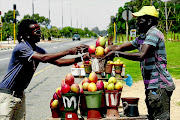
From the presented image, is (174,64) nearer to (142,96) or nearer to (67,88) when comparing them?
(142,96)

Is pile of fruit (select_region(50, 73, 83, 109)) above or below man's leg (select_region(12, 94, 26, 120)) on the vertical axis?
above

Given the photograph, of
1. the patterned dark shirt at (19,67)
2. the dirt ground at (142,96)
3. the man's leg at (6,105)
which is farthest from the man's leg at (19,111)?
the dirt ground at (142,96)

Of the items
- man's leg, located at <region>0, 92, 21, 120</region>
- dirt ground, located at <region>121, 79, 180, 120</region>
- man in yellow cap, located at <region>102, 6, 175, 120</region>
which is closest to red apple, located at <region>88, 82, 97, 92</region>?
man in yellow cap, located at <region>102, 6, 175, 120</region>

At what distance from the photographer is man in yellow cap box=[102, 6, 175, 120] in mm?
3674

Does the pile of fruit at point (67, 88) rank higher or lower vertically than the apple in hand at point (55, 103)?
higher

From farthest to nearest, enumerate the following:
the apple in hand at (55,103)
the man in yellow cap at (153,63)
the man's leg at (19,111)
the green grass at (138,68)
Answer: the green grass at (138,68), the apple in hand at (55,103), the man's leg at (19,111), the man in yellow cap at (153,63)

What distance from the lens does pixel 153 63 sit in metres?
3.75

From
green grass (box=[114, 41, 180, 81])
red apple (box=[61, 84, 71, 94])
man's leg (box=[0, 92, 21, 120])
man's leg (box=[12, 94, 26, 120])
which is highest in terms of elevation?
red apple (box=[61, 84, 71, 94])

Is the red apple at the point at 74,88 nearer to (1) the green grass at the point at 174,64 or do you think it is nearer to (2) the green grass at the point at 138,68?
(2) the green grass at the point at 138,68

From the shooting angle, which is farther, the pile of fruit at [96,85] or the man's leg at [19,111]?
the pile of fruit at [96,85]

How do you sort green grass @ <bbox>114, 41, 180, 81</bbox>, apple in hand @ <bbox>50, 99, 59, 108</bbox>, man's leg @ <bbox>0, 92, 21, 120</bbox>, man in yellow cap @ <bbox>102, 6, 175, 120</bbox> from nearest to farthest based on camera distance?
→ man's leg @ <bbox>0, 92, 21, 120</bbox> → man in yellow cap @ <bbox>102, 6, 175, 120</bbox> → apple in hand @ <bbox>50, 99, 59, 108</bbox> → green grass @ <bbox>114, 41, 180, 81</bbox>

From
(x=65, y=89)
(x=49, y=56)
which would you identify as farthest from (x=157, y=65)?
(x=49, y=56)

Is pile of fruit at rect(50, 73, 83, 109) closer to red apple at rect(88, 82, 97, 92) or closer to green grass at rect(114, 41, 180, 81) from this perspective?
red apple at rect(88, 82, 97, 92)

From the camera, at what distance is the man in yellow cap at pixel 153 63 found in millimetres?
3674
